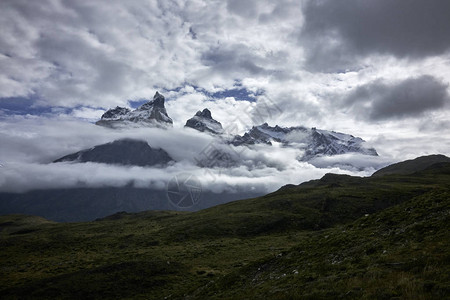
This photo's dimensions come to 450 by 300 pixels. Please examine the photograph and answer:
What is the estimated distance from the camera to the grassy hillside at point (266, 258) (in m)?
16.4

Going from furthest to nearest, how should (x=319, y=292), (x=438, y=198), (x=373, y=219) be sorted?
(x=373, y=219)
(x=438, y=198)
(x=319, y=292)

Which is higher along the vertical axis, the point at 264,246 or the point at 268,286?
the point at 268,286

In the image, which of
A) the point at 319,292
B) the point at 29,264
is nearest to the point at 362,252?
the point at 319,292

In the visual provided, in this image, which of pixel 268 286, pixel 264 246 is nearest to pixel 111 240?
pixel 264 246

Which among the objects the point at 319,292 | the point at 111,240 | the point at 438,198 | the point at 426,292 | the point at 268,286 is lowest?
the point at 111,240

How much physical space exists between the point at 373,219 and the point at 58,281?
45193 millimetres

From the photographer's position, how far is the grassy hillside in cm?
1639

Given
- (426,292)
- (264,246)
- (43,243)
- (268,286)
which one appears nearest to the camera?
(426,292)

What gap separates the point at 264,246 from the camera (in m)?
54.5

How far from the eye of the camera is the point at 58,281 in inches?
1599

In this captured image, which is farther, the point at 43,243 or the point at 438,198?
the point at 43,243

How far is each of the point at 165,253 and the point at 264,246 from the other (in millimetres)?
20530

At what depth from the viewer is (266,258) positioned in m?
31.7

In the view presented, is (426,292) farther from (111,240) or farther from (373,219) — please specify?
(111,240)
